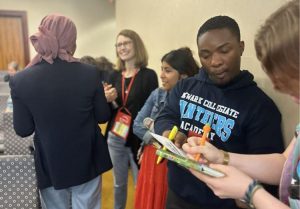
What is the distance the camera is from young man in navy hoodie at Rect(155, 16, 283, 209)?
1.08 metres

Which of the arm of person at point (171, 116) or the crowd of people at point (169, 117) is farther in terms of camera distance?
the arm of person at point (171, 116)

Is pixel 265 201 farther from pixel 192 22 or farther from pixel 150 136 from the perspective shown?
pixel 192 22

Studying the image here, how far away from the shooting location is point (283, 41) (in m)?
0.62

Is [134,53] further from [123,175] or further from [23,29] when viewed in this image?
[23,29]

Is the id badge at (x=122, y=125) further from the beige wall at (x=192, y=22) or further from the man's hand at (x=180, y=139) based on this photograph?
the man's hand at (x=180, y=139)

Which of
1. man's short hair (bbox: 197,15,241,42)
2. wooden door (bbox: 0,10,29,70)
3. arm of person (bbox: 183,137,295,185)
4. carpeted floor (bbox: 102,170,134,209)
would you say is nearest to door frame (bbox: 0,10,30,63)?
wooden door (bbox: 0,10,29,70)

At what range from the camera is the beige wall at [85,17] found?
6379 mm

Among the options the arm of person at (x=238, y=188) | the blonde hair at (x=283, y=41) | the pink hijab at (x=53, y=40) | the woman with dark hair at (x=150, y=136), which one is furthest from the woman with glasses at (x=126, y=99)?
the blonde hair at (x=283, y=41)

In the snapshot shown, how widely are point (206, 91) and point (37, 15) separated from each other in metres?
6.12

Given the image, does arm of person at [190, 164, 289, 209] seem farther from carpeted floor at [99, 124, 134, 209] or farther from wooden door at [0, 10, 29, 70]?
wooden door at [0, 10, 29, 70]

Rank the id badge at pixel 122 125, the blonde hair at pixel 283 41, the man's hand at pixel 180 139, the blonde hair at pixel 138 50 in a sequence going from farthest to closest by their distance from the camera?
the blonde hair at pixel 138 50, the id badge at pixel 122 125, the man's hand at pixel 180 139, the blonde hair at pixel 283 41

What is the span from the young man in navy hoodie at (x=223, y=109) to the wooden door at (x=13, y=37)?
5.95m

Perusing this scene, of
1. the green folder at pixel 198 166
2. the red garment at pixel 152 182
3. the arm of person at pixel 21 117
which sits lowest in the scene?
the red garment at pixel 152 182

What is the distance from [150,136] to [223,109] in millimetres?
686
